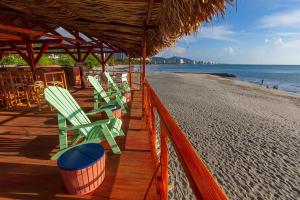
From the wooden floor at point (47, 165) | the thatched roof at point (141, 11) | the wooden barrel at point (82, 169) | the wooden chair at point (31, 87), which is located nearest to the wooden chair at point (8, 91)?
the wooden chair at point (31, 87)

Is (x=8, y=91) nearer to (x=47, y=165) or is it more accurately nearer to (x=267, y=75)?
(x=47, y=165)

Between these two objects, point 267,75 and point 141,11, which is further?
point 267,75

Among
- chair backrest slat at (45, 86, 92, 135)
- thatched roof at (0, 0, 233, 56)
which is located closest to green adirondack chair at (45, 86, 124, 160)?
chair backrest slat at (45, 86, 92, 135)

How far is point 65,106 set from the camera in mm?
2809

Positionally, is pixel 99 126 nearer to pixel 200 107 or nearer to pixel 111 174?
pixel 111 174

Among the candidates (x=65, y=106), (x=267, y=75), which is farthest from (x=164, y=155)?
(x=267, y=75)

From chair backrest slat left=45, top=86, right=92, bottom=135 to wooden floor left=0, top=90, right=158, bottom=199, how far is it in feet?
1.90

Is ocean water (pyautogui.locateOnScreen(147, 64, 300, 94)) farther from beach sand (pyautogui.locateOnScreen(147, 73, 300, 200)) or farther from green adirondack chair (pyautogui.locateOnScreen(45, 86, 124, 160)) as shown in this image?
green adirondack chair (pyautogui.locateOnScreen(45, 86, 124, 160))

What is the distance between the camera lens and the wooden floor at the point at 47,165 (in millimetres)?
2002

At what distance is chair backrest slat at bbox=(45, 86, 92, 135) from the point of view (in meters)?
2.60

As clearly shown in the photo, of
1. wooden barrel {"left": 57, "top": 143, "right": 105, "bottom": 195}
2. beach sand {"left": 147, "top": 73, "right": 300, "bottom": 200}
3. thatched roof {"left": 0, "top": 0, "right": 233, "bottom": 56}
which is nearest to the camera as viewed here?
wooden barrel {"left": 57, "top": 143, "right": 105, "bottom": 195}

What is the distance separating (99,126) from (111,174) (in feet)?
2.12

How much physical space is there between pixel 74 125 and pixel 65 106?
38 cm

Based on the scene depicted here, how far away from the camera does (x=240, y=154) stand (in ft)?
18.4
